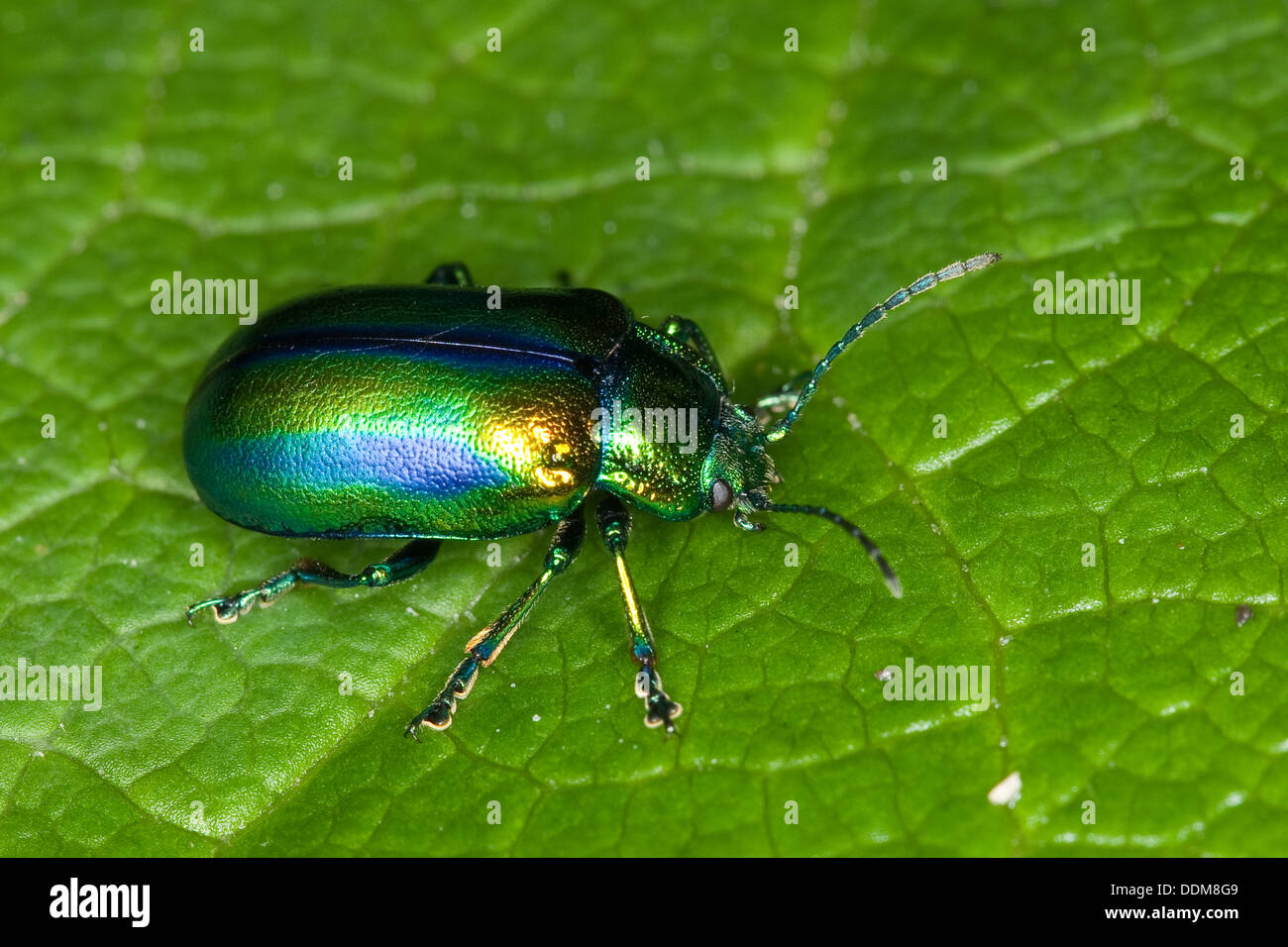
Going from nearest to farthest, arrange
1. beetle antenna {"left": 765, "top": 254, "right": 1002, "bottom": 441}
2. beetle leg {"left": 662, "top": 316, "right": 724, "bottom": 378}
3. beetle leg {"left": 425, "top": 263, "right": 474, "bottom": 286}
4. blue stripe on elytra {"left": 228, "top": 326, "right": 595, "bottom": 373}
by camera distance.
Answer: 1. beetle antenna {"left": 765, "top": 254, "right": 1002, "bottom": 441}
2. blue stripe on elytra {"left": 228, "top": 326, "right": 595, "bottom": 373}
3. beetle leg {"left": 662, "top": 316, "right": 724, "bottom": 378}
4. beetle leg {"left": 425, "top": 263, "right": 474, "bottom": 286}

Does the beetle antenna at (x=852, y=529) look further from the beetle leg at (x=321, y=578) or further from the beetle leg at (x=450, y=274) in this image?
the beetle leg at (x=450, y=274)

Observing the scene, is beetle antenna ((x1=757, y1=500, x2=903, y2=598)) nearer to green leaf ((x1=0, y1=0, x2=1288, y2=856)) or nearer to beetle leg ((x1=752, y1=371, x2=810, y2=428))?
green leaf ((x1=0, y1=0, x2=1288, y2=856))

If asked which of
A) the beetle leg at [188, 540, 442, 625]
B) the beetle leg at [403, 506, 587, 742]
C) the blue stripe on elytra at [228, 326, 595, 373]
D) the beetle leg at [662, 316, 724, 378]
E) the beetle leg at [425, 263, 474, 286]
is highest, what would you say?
the beetle leg at [425, 263, 474, 286]

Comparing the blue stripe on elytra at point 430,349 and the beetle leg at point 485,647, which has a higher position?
the blue stripe on elytra at point 430,349

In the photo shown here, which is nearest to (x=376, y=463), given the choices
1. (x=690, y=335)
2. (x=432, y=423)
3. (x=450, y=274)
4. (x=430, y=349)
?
(x=432, y=423)

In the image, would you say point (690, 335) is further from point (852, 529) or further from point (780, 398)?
point (852, 529)

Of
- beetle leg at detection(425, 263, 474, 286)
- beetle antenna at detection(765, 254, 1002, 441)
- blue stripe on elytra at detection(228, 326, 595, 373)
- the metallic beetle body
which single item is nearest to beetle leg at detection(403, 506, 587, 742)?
the metallic beetle body

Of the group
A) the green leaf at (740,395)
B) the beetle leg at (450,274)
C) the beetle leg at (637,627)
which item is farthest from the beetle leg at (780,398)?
the beetle leg at (450,274)
